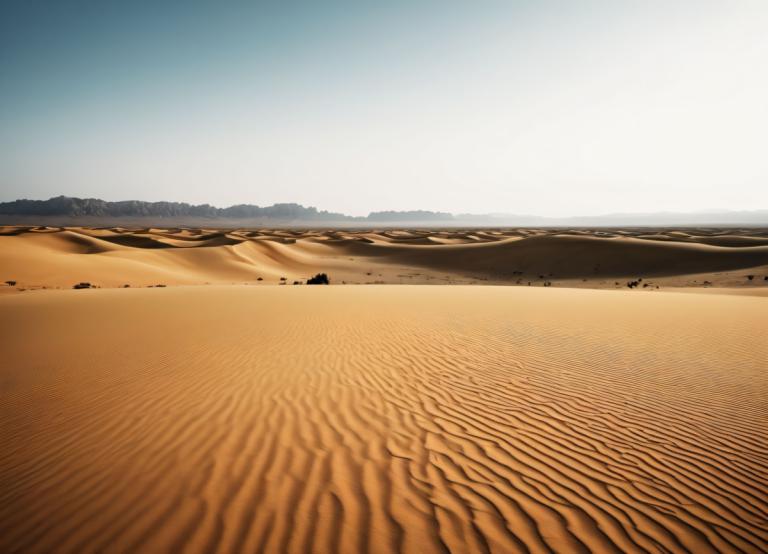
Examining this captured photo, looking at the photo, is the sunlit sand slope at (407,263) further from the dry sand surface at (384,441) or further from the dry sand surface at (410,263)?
the dry sand surface at (384,441)

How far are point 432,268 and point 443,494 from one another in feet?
109

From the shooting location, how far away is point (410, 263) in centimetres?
3888

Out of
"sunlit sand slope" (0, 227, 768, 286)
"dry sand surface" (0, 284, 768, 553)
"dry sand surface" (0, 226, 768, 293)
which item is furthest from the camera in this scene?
"sunlit sand slope" (0, 227, 768, 286)

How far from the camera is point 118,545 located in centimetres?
265

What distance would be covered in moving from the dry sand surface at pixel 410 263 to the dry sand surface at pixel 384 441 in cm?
1610

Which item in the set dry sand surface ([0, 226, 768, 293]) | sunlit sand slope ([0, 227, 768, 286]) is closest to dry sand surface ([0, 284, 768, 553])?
dry sand surface ([0, 226, 768, 293])

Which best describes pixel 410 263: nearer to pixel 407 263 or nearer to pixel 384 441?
pixel 407 263

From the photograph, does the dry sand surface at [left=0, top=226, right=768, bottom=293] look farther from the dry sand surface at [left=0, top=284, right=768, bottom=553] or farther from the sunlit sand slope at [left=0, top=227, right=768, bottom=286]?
the dry sand surface at [left=0, top=284, right=768, bottom=553]

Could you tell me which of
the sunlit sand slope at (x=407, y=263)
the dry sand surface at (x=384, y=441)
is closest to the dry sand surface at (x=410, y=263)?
the sunlit sand slope at (x=407, y=263)

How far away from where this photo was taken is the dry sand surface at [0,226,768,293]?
21.8 m

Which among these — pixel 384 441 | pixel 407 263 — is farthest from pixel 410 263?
pixel 384 441

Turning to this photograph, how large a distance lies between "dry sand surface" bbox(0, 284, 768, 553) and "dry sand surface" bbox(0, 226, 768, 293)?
52.8 feet

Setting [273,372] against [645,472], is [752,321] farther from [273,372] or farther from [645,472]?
[273,372]

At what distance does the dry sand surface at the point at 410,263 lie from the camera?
2183 cm
